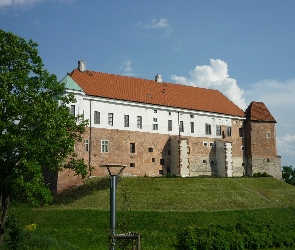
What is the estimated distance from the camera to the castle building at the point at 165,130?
4034cm

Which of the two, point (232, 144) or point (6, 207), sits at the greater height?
point (232, 144)

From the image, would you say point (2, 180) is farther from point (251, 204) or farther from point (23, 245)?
point (251, 204)

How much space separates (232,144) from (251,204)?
1645 centimetres

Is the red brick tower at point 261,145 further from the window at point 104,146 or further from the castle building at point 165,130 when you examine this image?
the window at point 104,146

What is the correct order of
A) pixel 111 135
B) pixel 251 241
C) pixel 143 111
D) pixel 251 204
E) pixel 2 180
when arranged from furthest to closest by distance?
pixel 143 111 < pixel 111 135 < pixel 251 204 < pixel 251 241 < pixel 2 180

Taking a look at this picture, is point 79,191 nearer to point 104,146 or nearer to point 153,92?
point 104,146

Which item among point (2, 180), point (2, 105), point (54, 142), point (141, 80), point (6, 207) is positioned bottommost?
point (6, 207)

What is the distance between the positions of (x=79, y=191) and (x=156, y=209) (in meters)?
8.23

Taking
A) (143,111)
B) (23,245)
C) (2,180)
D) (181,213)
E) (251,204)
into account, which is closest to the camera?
(23,245)

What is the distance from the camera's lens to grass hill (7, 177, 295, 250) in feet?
81.6

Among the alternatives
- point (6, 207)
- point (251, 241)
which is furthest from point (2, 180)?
point (251, 241)

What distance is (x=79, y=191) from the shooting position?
35344 mm

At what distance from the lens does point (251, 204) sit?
33.6 meters

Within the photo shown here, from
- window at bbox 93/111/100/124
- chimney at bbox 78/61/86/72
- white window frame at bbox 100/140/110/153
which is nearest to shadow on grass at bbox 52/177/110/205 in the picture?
white window frame at bbox 100/140/110/153
